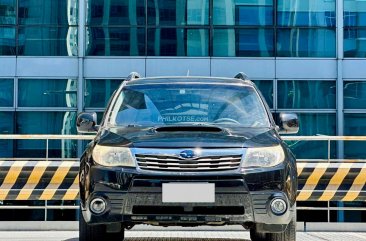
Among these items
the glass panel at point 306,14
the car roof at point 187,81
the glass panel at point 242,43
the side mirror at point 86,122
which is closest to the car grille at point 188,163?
the side mirror at point 86,122

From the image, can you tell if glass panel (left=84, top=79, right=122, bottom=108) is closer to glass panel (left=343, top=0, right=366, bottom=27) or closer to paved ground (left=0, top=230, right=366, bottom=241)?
glass panel (left=343, top=0, right=366, bottom=27)

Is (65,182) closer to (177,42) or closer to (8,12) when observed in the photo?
(177,42)

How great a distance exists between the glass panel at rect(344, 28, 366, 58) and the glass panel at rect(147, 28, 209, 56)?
3754 mm

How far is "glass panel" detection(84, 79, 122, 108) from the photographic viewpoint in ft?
66.6

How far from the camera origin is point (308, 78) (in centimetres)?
2047

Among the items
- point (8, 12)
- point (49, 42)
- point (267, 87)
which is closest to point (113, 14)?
point (49, 42)

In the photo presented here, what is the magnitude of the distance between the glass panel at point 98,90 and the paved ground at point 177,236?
32.0 ft

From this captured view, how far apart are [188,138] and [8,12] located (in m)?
15.1

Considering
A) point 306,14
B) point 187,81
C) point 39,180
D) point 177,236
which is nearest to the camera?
point 187,81

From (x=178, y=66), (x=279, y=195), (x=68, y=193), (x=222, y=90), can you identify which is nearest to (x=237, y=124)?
(x=222, y=90)

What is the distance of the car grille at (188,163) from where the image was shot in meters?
6.26

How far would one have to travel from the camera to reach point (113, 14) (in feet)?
67.1

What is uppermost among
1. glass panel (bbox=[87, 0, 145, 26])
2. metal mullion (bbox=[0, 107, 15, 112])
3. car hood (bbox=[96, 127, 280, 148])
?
glass panel (bbox=[87, 0, 145, 26])

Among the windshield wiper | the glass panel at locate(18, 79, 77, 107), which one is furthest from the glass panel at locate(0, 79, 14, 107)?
the windshield wiper
